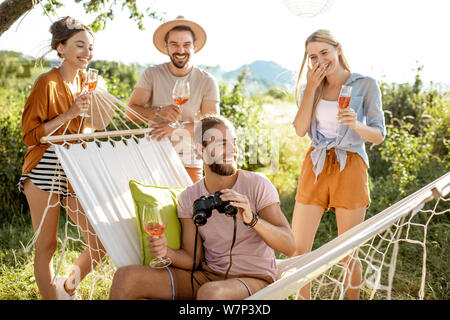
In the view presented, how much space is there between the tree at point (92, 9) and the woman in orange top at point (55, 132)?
86 cm

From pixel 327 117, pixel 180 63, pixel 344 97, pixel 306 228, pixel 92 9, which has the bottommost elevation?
pixel 306 228

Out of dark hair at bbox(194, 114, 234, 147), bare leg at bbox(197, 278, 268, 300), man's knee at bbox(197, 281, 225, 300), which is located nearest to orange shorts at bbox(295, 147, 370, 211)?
dark hair at bbox(194, 114, 234, 147)

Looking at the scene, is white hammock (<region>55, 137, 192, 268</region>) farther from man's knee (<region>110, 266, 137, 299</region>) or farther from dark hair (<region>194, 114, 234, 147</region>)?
dark hair (<region>194, 114, 234, 147</region>)

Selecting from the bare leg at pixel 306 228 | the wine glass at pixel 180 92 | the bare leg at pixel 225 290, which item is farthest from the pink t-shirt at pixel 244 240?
the wine glass at pixel 180 92

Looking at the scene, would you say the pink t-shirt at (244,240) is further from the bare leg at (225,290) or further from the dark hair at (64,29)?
the dark hair at (64,29)

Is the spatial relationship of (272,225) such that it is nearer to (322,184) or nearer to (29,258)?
(322,184)

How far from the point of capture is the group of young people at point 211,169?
6.64 feet

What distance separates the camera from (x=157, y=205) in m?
2.22

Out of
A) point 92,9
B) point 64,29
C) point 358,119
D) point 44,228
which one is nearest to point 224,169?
point 358,119

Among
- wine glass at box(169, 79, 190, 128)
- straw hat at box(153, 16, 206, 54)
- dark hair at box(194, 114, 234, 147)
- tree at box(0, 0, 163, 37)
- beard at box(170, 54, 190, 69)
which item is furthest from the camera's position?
tree at box(0, 0, 163, 37)

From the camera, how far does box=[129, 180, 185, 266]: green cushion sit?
2.19 m

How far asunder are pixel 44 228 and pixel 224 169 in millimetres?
1096

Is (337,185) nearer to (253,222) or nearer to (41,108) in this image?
(253,222)

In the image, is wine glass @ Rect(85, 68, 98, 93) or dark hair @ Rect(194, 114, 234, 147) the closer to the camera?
dark hair @ Rect(194, 114, 234, 147)
